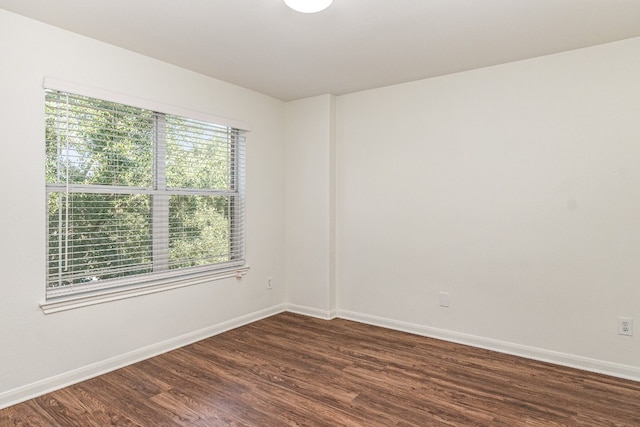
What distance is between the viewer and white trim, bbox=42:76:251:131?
8.27 ft

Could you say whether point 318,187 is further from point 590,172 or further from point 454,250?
point 590,172

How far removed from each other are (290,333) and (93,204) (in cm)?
202

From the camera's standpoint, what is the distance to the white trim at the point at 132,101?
8.27ft

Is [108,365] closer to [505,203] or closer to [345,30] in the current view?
[345,30]

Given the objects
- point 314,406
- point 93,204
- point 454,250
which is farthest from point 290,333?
point 93,204

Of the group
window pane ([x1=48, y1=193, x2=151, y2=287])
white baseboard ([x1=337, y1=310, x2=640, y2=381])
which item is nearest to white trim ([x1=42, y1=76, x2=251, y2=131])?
window pane ([x1=48, y1=193, x2=151, y2=287])

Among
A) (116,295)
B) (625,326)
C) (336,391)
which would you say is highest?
(116,295)

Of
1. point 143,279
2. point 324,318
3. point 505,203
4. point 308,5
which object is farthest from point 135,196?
point 505,203

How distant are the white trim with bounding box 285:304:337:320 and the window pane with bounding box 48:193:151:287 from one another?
1.78 metres

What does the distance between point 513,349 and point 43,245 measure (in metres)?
3.58

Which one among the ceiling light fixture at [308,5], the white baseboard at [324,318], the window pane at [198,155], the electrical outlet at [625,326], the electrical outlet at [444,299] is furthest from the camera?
the electrical outlet at [444,299]

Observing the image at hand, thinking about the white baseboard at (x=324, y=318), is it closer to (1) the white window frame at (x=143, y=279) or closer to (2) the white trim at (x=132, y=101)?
(1) the white window frame at (x=143, y=279)

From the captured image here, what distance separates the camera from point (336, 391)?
2.50 m

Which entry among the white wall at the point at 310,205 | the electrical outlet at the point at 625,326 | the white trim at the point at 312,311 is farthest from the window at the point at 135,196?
the electrical outlet at the point at 625,326
